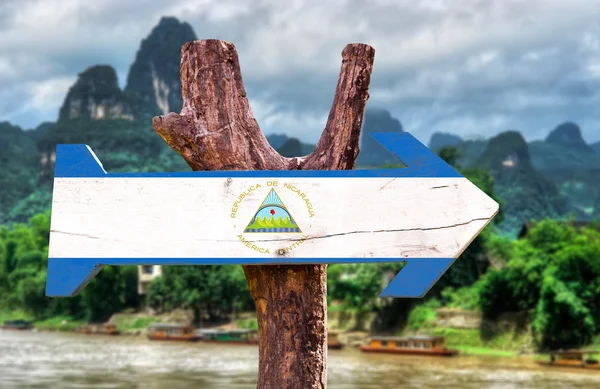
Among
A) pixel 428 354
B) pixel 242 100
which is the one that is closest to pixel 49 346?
pixel 428 354

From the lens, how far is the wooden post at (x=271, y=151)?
3.08 m

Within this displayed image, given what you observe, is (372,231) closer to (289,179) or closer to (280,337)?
(289,179)

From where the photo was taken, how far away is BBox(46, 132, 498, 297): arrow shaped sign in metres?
2.87

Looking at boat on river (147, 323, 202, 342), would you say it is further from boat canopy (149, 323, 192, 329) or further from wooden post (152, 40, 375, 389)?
wooden post (152, 40, 375, 389)

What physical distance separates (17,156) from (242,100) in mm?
89595

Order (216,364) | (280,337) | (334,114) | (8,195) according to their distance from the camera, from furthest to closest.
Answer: (8,195)
(216,364)
(334,114)
(280,337)

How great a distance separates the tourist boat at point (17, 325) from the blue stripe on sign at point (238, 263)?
41775 millimetres

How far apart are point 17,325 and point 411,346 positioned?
77.0 feet

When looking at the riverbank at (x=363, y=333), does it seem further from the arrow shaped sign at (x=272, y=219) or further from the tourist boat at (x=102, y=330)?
the arrow shaped sign at (x=272, y=219)

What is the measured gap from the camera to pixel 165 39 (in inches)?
4146

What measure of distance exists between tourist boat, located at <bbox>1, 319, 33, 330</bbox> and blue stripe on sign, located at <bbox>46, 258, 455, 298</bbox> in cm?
4177

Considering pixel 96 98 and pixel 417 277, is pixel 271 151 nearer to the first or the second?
pixel 417 277

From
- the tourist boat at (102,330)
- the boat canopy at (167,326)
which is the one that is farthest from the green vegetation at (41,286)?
the boat canopy at (167,326)

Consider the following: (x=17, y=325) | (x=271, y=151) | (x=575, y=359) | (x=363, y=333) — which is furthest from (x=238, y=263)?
(x=17, y=325)
